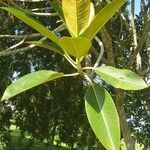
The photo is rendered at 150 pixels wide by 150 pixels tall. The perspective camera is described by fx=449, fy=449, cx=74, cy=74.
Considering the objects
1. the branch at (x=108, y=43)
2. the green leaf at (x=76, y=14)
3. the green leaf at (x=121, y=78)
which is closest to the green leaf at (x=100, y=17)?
the green leaf at (x=76, y=14)

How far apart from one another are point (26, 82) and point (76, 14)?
31 centimetres

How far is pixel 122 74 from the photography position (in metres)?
1.58

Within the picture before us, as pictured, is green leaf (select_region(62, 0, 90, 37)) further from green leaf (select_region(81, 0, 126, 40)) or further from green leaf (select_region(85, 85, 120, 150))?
green leaf (select_region(85, 85, 120, 150))

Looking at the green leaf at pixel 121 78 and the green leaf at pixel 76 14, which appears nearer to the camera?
the green leaf at pixel 76 14

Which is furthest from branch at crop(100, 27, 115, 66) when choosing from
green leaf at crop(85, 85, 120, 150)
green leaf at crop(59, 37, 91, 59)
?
green leaf at crop(59, 37, 91, 59)

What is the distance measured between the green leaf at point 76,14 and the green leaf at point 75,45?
0.05 m

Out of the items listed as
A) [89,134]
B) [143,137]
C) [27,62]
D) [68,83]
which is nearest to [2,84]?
[27,62]

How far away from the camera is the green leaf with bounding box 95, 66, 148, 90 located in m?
1.52

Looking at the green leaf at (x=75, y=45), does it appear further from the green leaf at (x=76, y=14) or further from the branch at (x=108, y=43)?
the branch at (x=108, y=43)

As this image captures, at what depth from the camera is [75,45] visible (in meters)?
1.46

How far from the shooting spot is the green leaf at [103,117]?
1421 millimetres

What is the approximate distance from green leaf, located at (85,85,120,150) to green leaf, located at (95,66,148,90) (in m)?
0.07

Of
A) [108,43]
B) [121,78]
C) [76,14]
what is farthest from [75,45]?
[108,43]

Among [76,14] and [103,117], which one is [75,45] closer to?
[76,14]
